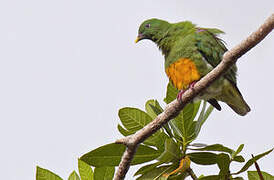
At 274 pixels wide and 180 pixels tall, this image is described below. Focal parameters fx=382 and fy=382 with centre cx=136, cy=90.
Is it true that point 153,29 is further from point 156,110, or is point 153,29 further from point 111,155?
point 111,155

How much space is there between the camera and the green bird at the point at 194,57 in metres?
2.58

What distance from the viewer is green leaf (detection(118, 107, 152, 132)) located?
75.4 inches

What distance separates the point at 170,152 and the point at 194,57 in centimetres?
102

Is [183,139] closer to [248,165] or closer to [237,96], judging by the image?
[248,165]

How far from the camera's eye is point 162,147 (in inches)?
76.4

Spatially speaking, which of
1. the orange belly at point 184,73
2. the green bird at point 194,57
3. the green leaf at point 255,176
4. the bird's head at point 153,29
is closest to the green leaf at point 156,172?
the green leaf at point 255,176

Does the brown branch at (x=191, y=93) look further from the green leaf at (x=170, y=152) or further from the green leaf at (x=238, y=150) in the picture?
the green leaf at (x=238, y=150)

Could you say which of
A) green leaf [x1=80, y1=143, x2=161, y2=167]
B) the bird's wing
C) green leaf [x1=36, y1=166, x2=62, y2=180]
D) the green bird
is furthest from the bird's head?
green leaf [x1=36, y1=166, x2=62, y2=180]

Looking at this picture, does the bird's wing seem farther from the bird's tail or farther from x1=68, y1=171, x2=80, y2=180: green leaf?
x1=68, y1=171, x2=80, y2=180: green leaf

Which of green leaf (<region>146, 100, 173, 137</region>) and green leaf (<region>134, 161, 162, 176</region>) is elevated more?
green leaf (<region>146, 100, 173, 137</region>)

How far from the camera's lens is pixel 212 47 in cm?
263

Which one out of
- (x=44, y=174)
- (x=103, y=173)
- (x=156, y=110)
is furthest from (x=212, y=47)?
(x=44, y=174)

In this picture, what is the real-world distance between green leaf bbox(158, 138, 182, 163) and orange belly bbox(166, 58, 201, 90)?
84 cm

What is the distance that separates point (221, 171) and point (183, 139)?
260mm
